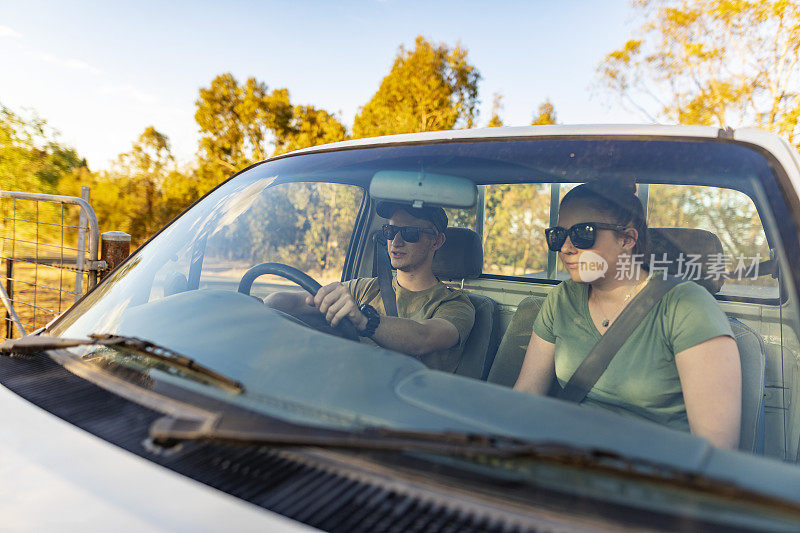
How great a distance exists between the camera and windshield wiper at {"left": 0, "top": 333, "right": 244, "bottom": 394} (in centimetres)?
114

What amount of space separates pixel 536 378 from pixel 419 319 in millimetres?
464

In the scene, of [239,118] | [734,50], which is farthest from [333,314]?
[239,118]

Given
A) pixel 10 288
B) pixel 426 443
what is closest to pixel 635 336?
pixel 426 443

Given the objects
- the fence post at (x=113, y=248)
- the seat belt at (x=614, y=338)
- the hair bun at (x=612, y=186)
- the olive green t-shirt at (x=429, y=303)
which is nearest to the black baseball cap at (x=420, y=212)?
the olive green t-shirt at (x=429, y=303)

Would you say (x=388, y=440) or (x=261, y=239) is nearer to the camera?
(x=388, y=440)

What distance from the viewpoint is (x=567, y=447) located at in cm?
83

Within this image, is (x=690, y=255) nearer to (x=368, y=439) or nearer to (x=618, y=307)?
(x=618, y=307)

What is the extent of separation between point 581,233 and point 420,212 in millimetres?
608

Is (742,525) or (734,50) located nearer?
(742,525)

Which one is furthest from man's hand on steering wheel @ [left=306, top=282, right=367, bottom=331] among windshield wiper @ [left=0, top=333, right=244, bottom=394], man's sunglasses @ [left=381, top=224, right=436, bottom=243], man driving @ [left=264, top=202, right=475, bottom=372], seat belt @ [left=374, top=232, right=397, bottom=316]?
windshield wiper @ [left=0, top=333, right=244, bottom=394]

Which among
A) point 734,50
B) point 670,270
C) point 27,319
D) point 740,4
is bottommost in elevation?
point 27,319

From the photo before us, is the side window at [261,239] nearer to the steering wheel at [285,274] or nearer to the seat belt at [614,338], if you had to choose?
the steering wheel at [285,274]

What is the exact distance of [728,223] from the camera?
4.97ft

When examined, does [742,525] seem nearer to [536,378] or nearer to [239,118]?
[536,378]
